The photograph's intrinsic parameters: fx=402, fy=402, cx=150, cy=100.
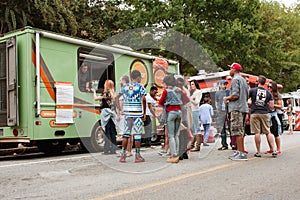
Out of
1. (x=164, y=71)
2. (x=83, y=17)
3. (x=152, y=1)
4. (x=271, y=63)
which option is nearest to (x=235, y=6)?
(x=152, y=1)

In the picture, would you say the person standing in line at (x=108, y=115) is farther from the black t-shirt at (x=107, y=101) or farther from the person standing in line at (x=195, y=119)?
the person standing in line at (x=195, y=119)

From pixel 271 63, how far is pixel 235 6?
21.6 feet

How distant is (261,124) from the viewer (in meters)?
8.33

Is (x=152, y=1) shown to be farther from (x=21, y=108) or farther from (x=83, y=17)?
(x=21, y=108)

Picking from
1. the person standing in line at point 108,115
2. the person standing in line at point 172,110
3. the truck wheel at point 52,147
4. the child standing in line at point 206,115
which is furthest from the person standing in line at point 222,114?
the truck wheel at point 52,147

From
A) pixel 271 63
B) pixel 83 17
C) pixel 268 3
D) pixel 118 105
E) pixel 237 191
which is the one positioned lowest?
pixel 237 191

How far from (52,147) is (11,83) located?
93.4 inches

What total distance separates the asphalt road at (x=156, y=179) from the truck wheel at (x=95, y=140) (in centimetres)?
201

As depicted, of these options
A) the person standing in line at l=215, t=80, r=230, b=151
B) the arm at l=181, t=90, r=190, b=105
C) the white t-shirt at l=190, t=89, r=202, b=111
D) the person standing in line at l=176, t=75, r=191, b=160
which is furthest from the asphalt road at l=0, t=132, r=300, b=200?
the white t-shirt at l=190, t=89, r=202, b=111

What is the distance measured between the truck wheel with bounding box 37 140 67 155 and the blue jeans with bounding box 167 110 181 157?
12.6 ft

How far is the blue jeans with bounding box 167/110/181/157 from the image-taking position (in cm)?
768

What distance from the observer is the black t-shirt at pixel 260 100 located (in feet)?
27.2

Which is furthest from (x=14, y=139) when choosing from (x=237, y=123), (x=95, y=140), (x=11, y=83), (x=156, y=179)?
(x=237, y=123)

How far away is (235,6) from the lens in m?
21.9
